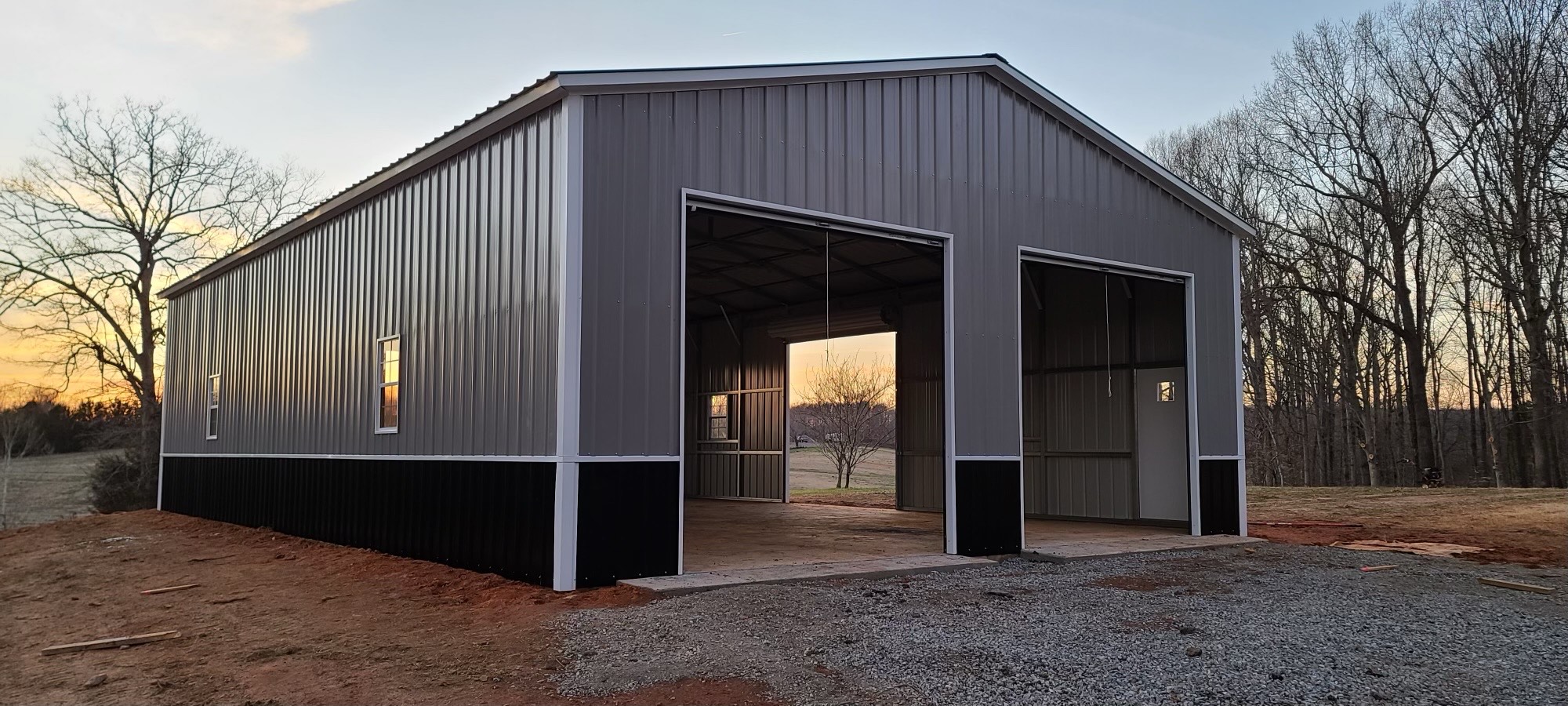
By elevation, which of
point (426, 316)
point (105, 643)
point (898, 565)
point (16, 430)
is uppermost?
point (426, 316)

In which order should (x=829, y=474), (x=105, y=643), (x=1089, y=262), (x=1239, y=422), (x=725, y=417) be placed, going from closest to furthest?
(x=105, y=643) < (x=1089, y=262) < (x=1239, y=422) < (x=725, y=417) < (x=829, y=474)

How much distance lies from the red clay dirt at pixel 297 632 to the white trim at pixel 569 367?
1.25ft

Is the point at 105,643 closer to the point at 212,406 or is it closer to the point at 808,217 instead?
the point at 808,217

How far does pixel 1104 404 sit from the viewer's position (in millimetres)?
15195

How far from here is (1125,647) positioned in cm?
605

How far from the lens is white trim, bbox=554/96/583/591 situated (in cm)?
791

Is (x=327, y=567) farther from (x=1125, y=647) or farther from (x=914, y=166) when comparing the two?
(x=1125, y=647)

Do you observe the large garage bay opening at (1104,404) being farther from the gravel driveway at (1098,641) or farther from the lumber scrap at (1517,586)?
the gravel driveway at (1098,641)

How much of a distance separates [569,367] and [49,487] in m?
26.7

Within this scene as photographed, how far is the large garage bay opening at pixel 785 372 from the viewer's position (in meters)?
11.2

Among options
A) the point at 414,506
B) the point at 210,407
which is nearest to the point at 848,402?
the point at 210,407

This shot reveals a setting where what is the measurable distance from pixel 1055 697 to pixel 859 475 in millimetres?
32315

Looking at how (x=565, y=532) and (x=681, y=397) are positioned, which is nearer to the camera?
(x=565, y=532)

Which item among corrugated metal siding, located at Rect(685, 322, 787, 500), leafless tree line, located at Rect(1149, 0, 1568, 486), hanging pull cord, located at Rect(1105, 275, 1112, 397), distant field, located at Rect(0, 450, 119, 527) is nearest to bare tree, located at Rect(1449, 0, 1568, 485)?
leafless tree line, located at Rect(1149, 0, 1568, 486)
